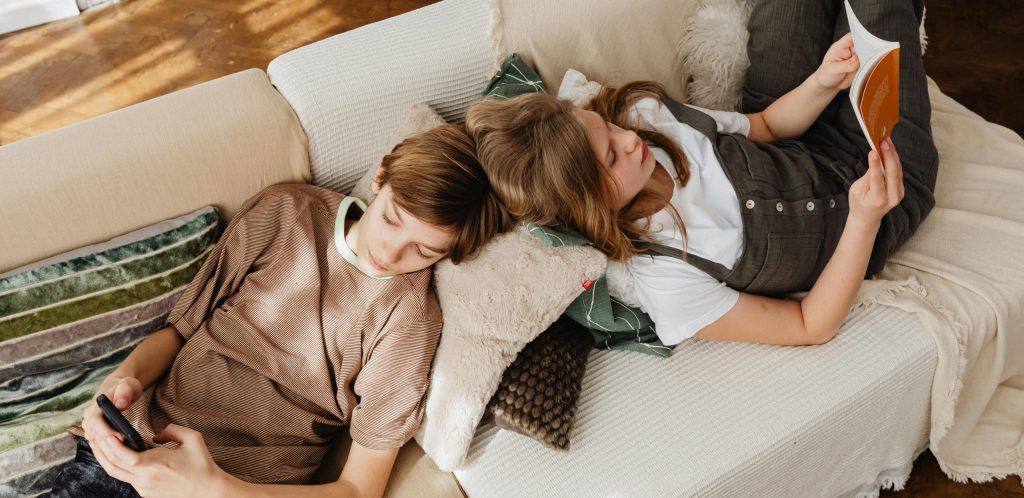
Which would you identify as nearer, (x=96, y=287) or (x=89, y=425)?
(x=89, y=425)

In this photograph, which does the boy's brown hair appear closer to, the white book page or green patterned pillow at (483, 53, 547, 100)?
green patterned pillow at (483, 53, 547, 100)

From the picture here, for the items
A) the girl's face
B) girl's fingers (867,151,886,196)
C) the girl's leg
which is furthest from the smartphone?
the girl's leg

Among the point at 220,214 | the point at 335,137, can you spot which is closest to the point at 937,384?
the point at 335,137

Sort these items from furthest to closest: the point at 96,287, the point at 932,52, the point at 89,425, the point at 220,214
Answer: the point at 932,52 < the point at 220,214 < the point at 96,287 < the point at 89,425

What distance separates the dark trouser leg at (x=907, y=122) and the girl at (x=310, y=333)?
0.79m

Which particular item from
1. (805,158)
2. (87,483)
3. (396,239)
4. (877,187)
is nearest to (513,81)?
(396,239)

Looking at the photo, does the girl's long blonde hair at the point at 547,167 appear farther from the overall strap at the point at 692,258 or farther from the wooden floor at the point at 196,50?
the wooden floor at the point at 196,50

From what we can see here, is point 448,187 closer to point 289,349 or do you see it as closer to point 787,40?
point 289,349

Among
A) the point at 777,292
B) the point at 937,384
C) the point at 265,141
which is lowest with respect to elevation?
the point at 937,384

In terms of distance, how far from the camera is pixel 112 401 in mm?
1273

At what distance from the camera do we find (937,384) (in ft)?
5.11

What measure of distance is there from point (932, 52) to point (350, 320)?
7.49ft

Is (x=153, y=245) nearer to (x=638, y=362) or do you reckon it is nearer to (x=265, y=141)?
(x=265, y=141)

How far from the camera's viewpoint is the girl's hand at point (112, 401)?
1.19m
